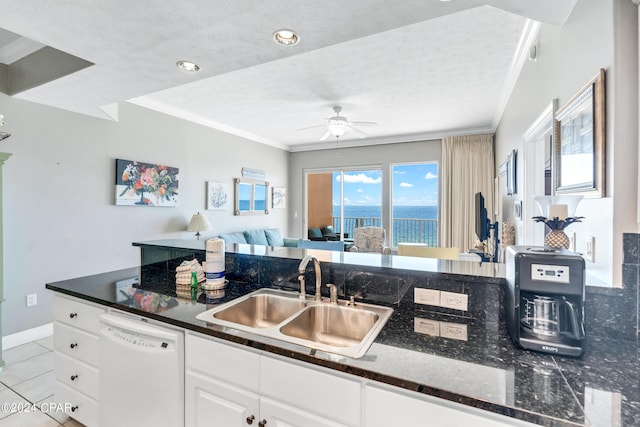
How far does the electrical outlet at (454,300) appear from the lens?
4.42 ft

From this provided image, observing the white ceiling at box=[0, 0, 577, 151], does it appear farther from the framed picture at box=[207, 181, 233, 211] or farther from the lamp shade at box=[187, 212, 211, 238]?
the lamp shade at box=[187, 212, 211, 238]

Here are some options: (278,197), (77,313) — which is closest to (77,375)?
(77,313)

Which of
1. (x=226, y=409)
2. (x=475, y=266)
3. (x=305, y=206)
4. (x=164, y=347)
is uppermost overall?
(x=305, y=206)

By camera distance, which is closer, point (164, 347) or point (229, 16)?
point (164, 347)

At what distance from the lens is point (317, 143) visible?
21.1 feet

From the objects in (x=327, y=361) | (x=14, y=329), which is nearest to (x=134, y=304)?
(x=327, y=361)

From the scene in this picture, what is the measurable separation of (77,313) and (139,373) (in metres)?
0.64

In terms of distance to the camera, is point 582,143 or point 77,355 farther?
point 77,355

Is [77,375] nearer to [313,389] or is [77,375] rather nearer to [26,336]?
[313,389]

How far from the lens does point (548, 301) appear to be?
42.3 inches

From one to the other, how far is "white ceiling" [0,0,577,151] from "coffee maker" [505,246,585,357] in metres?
1.23

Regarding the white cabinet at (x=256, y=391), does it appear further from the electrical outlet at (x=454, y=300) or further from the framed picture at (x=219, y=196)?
the framed picture at (x=219, y=196)

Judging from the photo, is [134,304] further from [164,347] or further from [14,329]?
[14,329]

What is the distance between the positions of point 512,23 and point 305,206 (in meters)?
5.18
